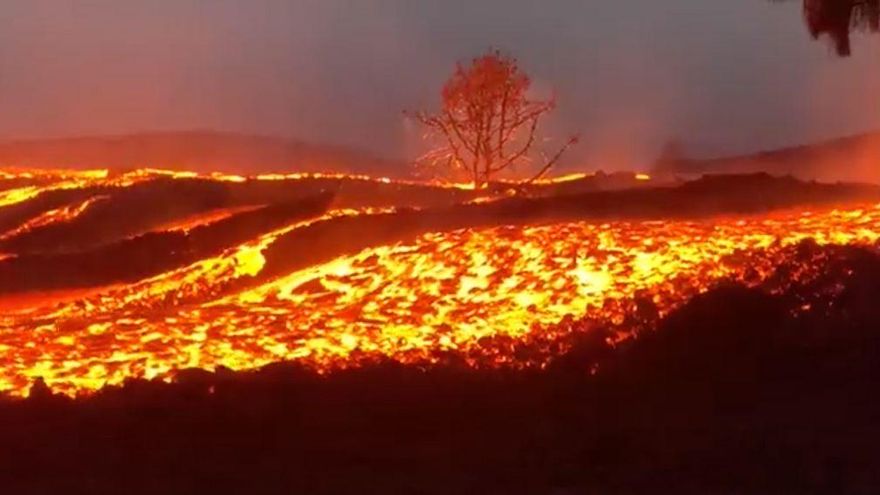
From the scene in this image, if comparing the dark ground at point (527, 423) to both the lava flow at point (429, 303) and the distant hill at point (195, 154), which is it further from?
the distant hill at point (195, 154)

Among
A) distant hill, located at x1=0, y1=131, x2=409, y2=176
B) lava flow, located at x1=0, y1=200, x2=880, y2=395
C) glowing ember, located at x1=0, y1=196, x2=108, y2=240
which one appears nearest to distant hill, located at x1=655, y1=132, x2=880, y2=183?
distant hill, located at x1=0, y1=131, x2=409, y2=176

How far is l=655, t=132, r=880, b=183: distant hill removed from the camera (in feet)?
176

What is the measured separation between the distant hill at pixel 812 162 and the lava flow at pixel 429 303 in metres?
36.4

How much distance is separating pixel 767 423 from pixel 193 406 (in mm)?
4078

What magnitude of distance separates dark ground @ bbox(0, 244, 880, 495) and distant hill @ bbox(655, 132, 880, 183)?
38.0 meters

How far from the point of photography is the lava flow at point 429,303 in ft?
38.2

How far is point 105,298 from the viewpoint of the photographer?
682 inches

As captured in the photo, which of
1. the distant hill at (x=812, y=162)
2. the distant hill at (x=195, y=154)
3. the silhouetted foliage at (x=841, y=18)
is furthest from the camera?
the distant hill at (x=195, y=154)

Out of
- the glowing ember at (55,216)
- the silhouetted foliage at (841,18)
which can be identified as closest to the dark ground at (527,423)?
the silhouetted foliage at (841,18)

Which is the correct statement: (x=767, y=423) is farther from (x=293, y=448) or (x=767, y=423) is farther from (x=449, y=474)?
(x=293, y=448)

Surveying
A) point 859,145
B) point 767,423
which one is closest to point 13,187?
point 767,423

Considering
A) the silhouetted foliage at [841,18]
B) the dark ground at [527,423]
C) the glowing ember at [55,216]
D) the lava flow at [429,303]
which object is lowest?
the dark ground at [527,423]

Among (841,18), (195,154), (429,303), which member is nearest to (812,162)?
(195,154)

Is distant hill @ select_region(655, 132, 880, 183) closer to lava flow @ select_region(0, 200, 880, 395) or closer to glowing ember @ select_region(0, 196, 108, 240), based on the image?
glowing ember @ select_region(0, 196, 108, 240)
